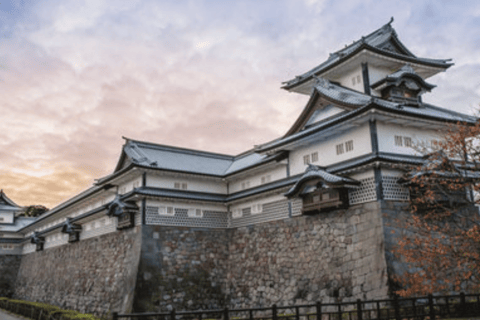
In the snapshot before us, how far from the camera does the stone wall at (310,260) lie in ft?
62.6

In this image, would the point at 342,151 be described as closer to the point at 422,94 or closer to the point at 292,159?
the point at 292,159

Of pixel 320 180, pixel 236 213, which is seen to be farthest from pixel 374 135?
pixel 236 213

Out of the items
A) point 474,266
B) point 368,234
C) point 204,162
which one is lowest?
point 474,266

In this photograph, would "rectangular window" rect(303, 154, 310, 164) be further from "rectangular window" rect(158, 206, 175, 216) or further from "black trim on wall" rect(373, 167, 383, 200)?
"rectangular window" rect(158, 206, 175, 216)

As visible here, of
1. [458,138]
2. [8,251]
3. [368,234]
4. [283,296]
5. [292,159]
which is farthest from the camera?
[8,251]

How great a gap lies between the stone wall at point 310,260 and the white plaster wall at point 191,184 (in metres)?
3.79

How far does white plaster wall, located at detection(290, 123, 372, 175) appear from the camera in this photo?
816 inches

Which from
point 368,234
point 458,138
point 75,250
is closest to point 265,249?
point 368,234

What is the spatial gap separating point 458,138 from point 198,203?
19.3 metres

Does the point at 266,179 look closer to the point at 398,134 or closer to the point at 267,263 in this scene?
the point at 267,263

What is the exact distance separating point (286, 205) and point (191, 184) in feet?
27.0

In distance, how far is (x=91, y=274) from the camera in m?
33.2

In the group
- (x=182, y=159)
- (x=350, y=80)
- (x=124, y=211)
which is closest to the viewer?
(x=350, y=80)

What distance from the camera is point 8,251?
190ft
